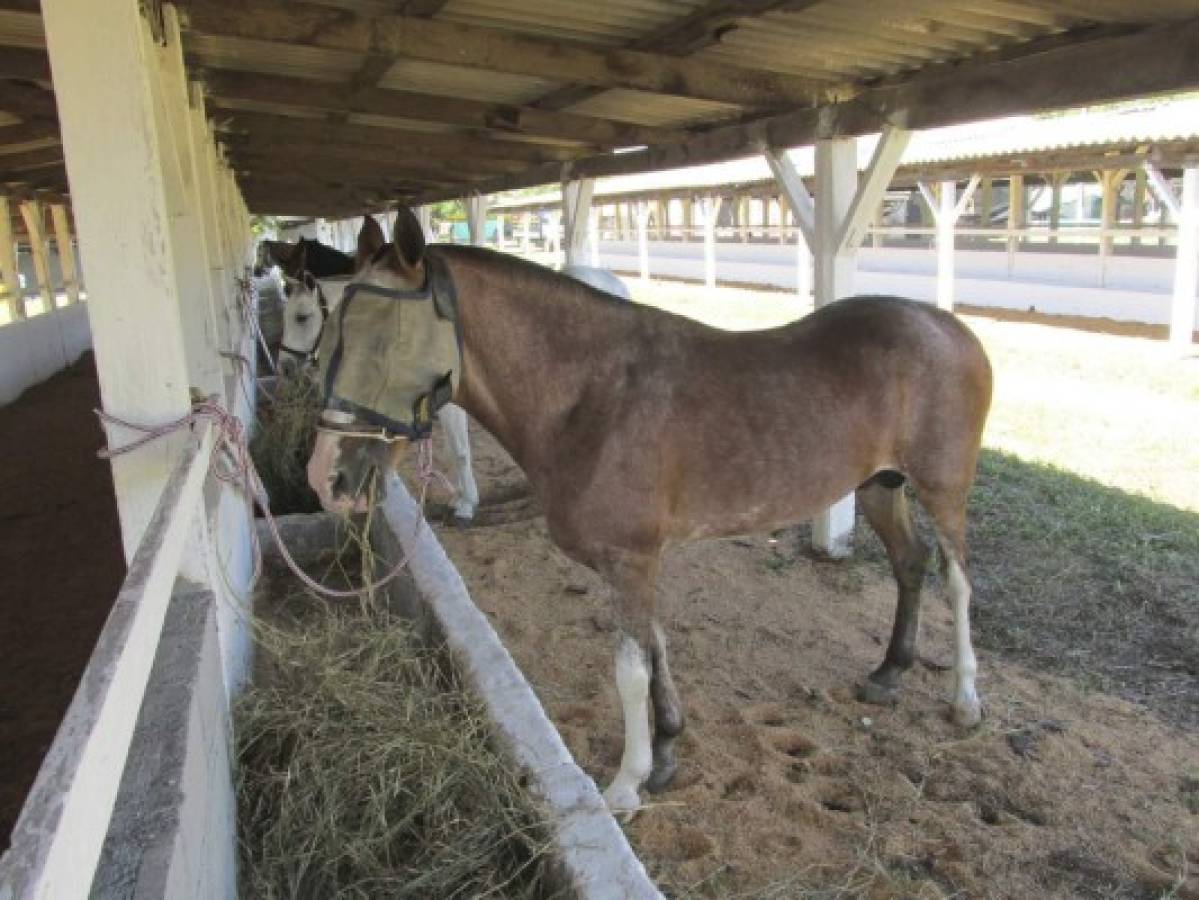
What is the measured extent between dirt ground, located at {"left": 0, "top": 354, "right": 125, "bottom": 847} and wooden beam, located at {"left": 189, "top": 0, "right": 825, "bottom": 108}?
9.46 ft

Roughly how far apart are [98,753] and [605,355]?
219cm

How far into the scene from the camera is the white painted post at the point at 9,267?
12.6m

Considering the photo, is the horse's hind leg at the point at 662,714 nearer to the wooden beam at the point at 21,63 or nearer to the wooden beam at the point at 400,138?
the wooden beam at the point at 21,63

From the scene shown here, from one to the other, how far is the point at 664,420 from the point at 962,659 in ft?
5.85

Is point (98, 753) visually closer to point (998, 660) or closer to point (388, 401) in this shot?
point (388, 401)

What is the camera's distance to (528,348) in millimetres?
3037

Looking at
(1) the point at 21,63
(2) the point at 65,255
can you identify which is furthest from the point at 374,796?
(2) the point at 65,255

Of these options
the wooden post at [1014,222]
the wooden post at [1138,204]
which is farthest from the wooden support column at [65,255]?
the wooden post at [1138,204]

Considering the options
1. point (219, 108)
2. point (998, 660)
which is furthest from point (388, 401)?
point (219, 108)

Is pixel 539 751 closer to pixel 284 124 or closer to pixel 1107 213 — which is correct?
pixel 284 124

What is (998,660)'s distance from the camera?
4.48m

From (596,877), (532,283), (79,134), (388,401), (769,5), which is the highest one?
(769,5)

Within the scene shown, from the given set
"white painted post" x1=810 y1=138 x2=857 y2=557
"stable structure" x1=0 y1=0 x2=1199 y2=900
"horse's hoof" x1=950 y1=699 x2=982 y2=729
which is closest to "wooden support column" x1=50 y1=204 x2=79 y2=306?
"stable structure" x1=0 y1=0 x2=1199 y2=900

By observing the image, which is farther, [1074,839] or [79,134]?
[1074,839]
